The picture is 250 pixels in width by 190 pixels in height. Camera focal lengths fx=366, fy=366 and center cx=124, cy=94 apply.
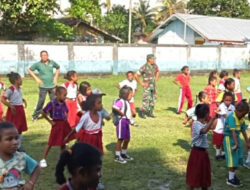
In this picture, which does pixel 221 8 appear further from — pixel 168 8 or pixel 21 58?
pixel 21 58

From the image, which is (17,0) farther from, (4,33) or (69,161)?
(69,161)

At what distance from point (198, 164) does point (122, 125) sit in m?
1.81

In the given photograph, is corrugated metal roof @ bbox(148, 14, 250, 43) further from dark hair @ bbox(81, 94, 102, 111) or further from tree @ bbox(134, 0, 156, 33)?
dark hair @ bbox(81, 94, 102, 111)

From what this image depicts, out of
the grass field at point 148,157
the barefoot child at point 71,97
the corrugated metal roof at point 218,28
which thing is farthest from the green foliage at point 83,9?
the barefoot child at point 71,97

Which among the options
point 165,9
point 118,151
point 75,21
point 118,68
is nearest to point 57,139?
point 118,151

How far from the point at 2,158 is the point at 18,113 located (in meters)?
4.14

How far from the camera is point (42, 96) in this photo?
9.48 metres

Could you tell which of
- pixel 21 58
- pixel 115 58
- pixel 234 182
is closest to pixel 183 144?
pixel 234 182

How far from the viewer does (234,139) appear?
17.1 feet

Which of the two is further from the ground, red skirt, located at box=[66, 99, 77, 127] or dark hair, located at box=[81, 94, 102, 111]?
dark hair, located at box=[81, 94, 102, 111]

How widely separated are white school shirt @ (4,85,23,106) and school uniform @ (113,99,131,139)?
1986 mm

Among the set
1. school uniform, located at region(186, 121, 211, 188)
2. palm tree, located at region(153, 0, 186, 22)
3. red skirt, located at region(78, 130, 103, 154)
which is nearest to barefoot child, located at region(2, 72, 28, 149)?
red skirt, located at region(78, 130, 103, 154)

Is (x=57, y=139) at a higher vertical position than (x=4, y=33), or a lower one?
lower

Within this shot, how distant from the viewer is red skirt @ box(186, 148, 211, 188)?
4.70 metres
